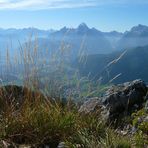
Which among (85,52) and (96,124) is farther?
(85,52)

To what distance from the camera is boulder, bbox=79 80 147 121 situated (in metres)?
11.5

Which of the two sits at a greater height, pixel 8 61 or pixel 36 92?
pixel 8 61

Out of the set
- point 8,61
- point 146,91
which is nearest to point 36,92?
point 8,61

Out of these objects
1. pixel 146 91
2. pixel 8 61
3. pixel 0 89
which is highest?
pixel 8 61

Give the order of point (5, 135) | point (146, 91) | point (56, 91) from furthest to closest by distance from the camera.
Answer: point (146, 91), point (56, 91), point (5, 135)

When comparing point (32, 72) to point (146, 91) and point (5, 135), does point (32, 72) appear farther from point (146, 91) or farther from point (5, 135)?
point (146, 91)

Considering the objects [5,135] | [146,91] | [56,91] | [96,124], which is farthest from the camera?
[146,91]

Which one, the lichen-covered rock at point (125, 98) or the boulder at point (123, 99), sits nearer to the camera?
the boulder at point (123, 99)

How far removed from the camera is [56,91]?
891 centimetres

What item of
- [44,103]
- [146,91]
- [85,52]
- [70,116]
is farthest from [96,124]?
[146,91]

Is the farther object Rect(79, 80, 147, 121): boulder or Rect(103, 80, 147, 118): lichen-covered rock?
Rect(103, 80, 147, 118): lichen-covered rock

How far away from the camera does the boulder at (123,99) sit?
11.5m

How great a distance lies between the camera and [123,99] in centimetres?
1185

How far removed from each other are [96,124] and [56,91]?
1.29 metres
